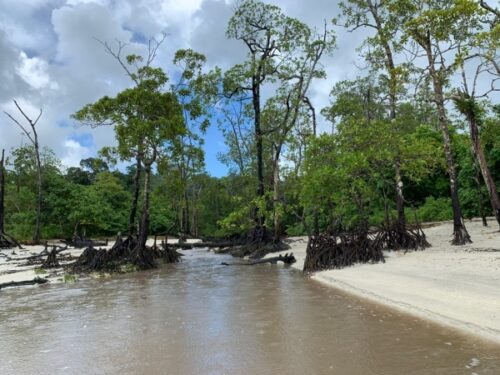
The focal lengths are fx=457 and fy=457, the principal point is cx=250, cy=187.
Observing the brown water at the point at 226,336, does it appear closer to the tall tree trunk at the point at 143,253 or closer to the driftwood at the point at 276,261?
the tall tree trunk at the point at 143,253

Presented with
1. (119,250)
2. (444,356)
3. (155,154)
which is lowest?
(444,356)

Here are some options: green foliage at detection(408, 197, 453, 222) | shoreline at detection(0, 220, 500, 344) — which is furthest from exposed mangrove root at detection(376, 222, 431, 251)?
green foliage at detection(408, 197, 453, 222)

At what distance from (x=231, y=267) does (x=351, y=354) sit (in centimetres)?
1148

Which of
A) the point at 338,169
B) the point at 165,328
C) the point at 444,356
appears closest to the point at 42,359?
the point at 165,328

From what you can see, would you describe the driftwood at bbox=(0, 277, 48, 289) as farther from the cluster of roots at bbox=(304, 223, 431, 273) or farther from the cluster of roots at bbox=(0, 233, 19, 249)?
the cluster of roots at bbox=(0, 233, 19, 249)

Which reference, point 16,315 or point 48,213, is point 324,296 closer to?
point 16,315

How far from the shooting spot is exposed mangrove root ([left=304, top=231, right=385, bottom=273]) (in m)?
13.3

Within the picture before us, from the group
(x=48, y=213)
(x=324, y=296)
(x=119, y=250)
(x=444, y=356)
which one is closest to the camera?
(x=444, y=356)

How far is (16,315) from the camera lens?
8.25m

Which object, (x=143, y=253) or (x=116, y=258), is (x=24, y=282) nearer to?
(x=116, y=258)

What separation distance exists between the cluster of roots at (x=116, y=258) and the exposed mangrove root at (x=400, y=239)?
8093 mm

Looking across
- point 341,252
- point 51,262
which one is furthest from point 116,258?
point 341,252

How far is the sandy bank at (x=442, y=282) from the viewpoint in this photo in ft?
20.8

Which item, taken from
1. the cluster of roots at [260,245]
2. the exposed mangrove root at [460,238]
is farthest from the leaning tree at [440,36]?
the cluster of roots at [260,245]
